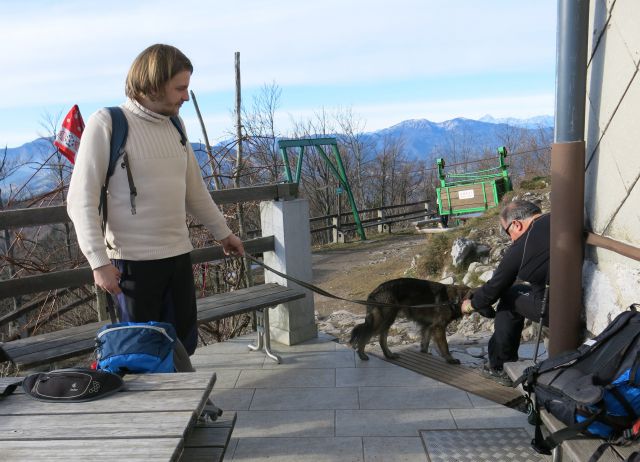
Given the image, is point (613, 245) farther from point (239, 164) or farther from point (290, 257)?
point (239, 164)

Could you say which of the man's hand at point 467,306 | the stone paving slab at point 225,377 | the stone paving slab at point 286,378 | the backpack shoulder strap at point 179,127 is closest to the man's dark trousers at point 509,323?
the man's hand at point 467,306

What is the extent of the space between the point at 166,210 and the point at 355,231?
18.9 meters

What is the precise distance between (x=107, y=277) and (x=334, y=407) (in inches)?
70.5

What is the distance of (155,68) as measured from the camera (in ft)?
8.17

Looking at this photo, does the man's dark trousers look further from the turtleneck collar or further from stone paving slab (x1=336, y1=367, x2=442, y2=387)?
the turtleneck collar

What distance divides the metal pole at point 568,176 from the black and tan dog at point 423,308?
75.8 inches

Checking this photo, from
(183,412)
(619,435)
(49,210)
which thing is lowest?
(619,435)

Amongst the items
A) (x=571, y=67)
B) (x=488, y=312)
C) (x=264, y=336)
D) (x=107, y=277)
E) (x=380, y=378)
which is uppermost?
(x=571, y=67)

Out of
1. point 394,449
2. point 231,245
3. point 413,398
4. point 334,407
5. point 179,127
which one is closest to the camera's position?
point 179,127

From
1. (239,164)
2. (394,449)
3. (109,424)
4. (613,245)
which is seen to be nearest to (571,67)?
(613,245)

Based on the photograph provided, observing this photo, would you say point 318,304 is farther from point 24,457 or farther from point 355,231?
point 355,231

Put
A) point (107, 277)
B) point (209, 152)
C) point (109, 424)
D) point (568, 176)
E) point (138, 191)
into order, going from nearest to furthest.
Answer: point (109, 424)
point (107, 277)
point (138, 191)
point (568, 176)
point (209, 152)

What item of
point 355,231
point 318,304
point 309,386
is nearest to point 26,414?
point 309,386

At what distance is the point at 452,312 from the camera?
16.6ft
